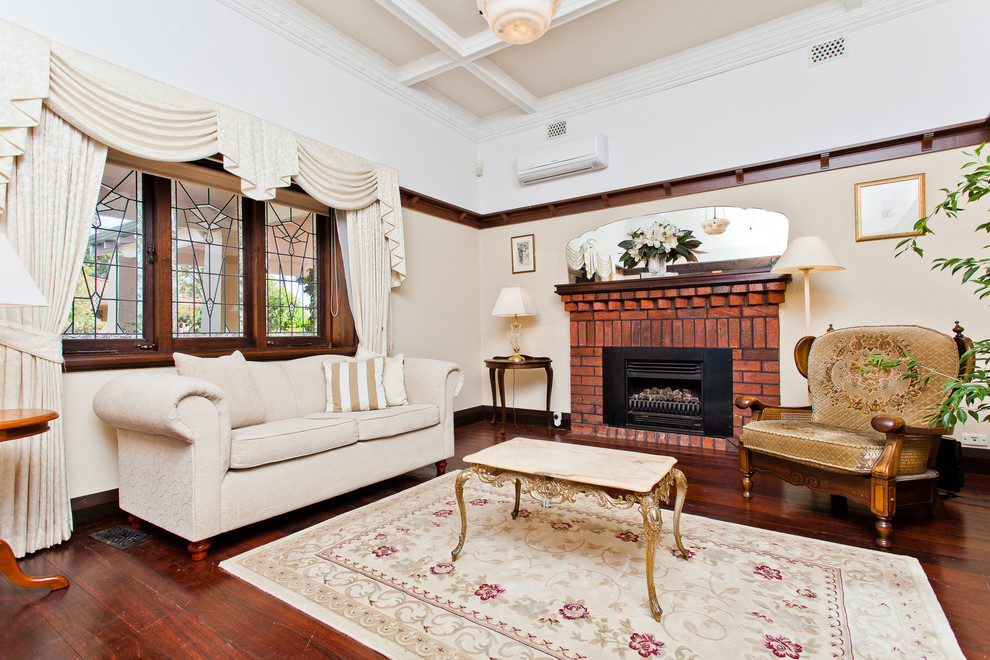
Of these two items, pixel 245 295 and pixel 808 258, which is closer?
pixel 808 258

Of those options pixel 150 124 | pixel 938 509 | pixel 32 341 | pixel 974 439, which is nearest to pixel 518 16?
pixel 150 124

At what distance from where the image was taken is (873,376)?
275 cm

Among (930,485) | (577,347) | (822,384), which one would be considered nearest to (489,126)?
(577,347)

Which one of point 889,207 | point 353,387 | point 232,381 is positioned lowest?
point 353,387

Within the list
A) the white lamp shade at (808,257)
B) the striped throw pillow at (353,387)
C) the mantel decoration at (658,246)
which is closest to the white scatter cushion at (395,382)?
the striped throw pillow at (353,387)

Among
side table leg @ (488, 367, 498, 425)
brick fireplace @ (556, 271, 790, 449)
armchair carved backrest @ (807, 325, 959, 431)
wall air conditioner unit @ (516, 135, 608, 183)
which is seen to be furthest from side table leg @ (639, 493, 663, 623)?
wall air conditioner unit @ (516, 135, 608, 183)

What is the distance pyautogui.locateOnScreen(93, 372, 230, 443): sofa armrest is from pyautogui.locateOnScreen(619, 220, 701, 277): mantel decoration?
355cm

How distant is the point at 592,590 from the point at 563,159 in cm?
394

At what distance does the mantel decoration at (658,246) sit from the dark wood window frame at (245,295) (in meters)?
2.60

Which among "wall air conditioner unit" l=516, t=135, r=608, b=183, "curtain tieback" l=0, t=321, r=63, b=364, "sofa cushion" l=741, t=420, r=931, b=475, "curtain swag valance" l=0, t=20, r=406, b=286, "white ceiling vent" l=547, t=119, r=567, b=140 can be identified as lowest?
"sofa cushion" l=741, t=420, r=931, b=475

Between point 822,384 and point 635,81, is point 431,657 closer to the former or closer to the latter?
point 822,384

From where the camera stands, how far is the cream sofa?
6.86ft

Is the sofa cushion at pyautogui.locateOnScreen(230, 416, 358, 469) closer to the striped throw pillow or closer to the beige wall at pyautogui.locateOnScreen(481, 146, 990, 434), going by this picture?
the striped throw pillow

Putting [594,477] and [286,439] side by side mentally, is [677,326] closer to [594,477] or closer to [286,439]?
[594,477]
